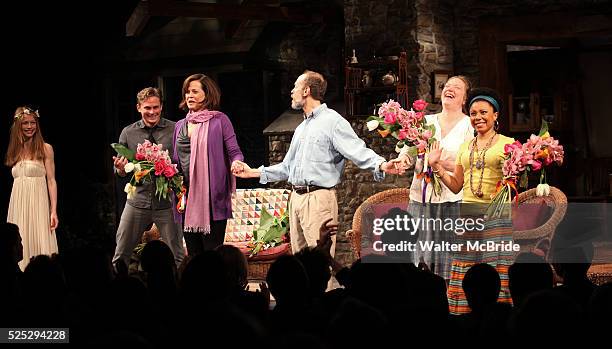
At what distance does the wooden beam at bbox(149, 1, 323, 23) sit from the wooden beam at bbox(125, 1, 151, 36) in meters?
0.13

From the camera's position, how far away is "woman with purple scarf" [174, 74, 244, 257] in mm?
6289

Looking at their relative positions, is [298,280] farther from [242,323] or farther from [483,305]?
[242,323]

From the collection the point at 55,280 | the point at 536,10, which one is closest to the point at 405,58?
the point at 536,10

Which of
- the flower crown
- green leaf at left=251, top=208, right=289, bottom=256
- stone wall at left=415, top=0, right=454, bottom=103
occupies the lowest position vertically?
green leaf at left=251, top=208, right=289, bottom=256

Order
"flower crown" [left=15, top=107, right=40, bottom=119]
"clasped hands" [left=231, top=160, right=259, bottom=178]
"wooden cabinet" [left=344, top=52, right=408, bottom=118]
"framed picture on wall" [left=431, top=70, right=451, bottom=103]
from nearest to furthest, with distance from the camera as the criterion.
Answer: "clasped hands" [left=231, top=160, right=259, bottom=178], "flower crown" [left=15, top=107, right=40, bottom=119], "wooden cabinet" [left=344, top=52, right=408, bottom=118], "framed picture on wall" [left=431, top=70, right=451, bottom=103]

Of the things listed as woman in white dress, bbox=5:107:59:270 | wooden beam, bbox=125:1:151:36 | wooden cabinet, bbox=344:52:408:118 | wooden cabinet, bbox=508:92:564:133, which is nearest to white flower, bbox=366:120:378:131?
woman in white dress, bbox=5:107:59:270

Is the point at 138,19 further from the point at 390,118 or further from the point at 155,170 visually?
the point at 390,118

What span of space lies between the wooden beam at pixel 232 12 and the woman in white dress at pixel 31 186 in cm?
275

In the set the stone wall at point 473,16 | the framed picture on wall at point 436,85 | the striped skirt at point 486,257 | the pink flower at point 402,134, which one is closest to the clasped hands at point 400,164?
the pink flower at point 402,134

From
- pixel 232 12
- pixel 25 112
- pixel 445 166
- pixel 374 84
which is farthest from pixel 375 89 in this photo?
pixel 445 166

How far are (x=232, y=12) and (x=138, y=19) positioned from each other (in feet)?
3.08

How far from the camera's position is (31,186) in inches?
307

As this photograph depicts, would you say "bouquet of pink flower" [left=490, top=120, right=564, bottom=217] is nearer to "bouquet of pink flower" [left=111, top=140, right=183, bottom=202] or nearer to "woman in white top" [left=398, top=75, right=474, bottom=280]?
"woman in white top" [left=398, top=75, right=474, bottom=280]

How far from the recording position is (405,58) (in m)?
9.70
